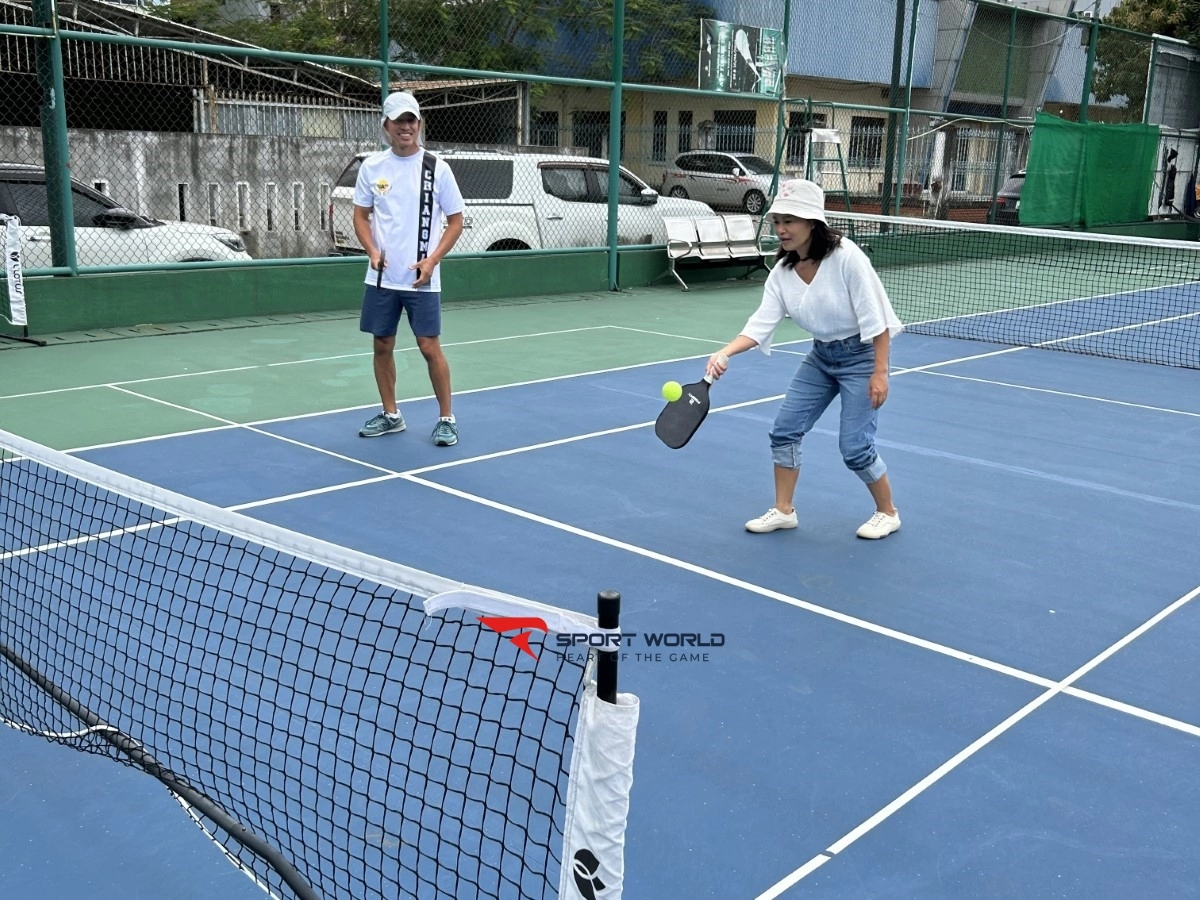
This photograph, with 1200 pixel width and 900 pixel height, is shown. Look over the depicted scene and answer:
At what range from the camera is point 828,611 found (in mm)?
5086

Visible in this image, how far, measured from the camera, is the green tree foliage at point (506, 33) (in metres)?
16.1

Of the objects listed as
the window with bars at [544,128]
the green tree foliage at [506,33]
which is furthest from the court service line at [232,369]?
the green tree foliage at [506,33]

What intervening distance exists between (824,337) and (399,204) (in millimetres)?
2907

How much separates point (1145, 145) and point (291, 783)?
76.8 ft

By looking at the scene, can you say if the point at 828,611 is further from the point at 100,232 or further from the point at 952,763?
the point at 100,232

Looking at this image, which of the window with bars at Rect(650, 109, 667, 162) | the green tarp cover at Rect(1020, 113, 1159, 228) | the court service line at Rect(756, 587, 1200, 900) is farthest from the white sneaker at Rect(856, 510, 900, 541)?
the green tarp cover at Rect(1020, 113, 1159, 228)

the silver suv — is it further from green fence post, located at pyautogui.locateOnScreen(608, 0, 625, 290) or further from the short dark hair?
the short dark hair

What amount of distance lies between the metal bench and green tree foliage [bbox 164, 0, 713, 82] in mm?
3121

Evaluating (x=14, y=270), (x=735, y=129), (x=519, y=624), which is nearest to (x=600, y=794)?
(x=519, y=624)

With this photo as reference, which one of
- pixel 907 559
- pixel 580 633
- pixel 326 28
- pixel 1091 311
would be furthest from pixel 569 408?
pixel 326 28

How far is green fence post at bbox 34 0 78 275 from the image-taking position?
1034 centimetres

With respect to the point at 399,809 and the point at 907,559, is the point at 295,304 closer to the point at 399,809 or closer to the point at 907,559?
the point at 907,559

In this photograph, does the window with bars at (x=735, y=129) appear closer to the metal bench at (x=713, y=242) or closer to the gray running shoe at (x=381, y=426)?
the metal bench at (x=713, y=242)

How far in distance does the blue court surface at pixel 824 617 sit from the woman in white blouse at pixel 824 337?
308 millimetres
